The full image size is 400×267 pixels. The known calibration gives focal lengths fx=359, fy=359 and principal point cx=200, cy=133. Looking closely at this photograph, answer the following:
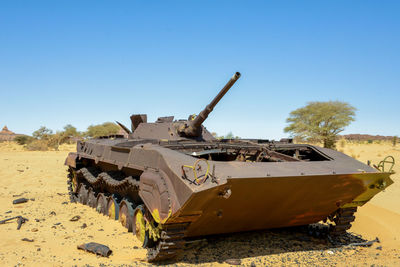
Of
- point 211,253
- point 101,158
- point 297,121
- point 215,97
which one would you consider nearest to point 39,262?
point 211,253

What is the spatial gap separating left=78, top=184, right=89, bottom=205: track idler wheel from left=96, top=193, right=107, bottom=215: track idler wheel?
1.06 m

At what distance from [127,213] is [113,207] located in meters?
1.06

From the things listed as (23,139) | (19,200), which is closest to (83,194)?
(19,200)

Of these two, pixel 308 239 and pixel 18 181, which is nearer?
pixel 308 239

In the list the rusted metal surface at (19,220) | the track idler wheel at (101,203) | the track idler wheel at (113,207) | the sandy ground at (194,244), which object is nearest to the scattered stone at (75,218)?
the sandy ground at (194,244)

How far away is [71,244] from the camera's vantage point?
635cm

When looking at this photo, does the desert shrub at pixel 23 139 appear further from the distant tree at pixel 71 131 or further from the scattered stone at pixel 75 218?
the scattered stone at pixel 75 218

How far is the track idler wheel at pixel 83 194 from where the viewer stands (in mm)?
10352

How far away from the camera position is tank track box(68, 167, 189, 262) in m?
5.02

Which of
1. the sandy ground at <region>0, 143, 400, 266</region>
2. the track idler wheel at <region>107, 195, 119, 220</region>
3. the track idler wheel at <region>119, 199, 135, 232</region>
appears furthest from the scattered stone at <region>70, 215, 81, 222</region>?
the track idler wheel at <region>119, 199, 135, 232</region>

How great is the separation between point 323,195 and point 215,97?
9.00 feet

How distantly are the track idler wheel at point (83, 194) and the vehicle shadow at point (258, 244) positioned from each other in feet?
16.3

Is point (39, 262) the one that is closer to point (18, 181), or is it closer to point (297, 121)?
point (18, 181)

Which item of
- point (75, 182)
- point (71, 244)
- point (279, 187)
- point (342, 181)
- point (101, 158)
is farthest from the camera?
point (75, 182)
